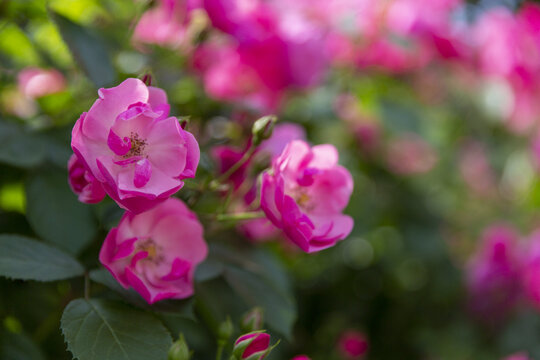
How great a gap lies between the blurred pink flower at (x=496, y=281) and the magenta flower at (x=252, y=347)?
1070mm

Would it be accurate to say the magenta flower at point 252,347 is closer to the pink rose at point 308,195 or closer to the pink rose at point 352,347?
the pink rose at point 308,195

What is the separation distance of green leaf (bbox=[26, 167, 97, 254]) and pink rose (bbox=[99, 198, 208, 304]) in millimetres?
102

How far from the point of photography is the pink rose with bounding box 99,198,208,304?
0.58m

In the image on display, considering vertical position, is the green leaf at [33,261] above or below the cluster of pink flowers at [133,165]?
below

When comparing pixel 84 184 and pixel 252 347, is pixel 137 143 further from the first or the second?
pixel 252 347

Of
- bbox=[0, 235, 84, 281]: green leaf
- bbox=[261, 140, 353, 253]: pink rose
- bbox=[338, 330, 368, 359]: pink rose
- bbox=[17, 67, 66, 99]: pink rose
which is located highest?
bbox=[261, 140, 353, 253]: pink rose

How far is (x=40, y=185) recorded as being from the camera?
740 mm

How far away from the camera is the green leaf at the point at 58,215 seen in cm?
69

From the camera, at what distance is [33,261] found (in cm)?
58

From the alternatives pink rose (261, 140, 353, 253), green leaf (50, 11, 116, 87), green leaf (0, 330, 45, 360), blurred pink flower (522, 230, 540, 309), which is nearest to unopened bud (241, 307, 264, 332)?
pink rose (261, 140, 353, 253)

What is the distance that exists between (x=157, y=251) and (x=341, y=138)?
92cm

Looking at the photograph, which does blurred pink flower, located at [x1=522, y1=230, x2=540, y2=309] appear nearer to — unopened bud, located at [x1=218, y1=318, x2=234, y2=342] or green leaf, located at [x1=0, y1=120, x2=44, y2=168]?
unopened bud, located at [x1=218, y1=318, x2=234, y2=342]

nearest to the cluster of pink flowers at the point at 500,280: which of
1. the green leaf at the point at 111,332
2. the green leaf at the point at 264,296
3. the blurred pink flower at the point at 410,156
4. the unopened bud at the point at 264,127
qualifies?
the blurred pink flower at the point at 410,156

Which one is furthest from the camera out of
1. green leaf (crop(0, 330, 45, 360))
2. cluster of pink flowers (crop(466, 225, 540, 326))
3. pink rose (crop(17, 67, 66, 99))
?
cluster of pink flowers (crop(466, 225, 540, 326))
